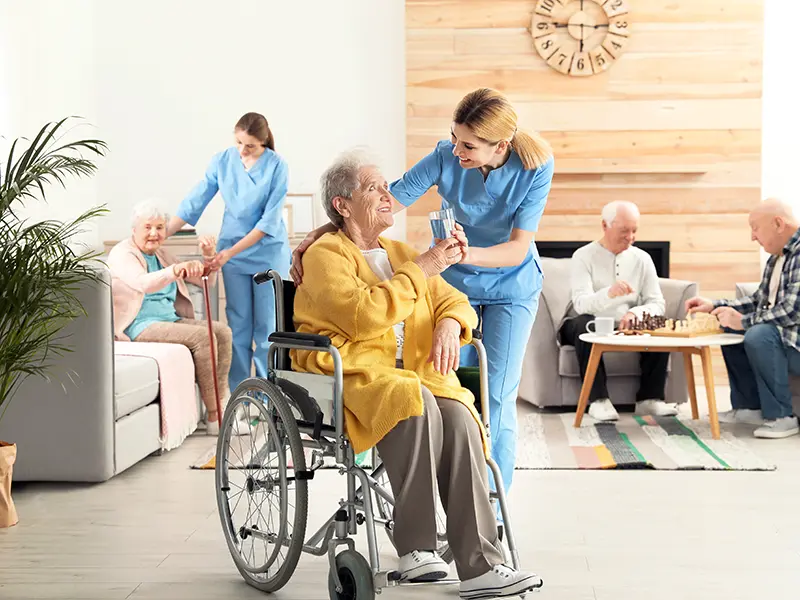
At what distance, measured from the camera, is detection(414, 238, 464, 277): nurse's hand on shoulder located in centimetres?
240

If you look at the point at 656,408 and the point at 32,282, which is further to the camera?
the point at 656,408

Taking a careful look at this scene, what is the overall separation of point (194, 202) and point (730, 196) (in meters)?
A: 2.96

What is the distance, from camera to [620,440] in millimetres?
4230

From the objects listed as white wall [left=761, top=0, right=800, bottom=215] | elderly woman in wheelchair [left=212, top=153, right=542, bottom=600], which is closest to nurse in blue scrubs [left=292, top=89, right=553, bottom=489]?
elderly woman in wheelchair [left=212, top=153, right=542, bottom=600]

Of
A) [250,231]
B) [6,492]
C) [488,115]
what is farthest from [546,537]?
[250,231]

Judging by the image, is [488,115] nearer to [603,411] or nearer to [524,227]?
[524,227]

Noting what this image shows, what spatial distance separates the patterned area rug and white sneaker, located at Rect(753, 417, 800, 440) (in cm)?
8

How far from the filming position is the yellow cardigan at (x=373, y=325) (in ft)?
7.08

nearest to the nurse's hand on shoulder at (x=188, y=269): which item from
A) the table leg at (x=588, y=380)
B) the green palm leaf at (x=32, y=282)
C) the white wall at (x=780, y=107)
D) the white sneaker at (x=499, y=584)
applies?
the green palm leaf at (x=32, y=282)

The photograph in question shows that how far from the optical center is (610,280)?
4902 millimetres

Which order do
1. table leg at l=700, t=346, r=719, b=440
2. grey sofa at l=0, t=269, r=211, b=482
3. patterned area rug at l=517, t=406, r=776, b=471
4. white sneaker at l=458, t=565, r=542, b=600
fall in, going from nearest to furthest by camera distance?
white sneaker at l=458, t=565, r=542, b=600 → grey sofa at l=0, t=269, r=211, b=482 → patterned area rug at l=517, t=406, r=776, b=471 → table leg at l=700, t=346, r=719, b=440

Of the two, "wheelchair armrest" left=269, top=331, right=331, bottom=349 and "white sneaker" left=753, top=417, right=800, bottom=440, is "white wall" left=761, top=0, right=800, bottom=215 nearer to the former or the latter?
"white sneaker" left=753, top=417, right=800, bottom=440

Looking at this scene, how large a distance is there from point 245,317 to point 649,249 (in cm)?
244

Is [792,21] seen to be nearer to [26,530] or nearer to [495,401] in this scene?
[495,401]
